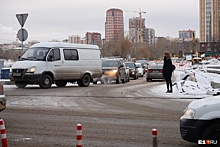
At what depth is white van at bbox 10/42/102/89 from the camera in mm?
18591

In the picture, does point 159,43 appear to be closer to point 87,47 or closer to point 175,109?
point 87,47

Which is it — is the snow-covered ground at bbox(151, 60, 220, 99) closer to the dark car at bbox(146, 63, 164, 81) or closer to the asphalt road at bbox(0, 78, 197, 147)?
the asphalt road at bbox(0, 78, 197, 147)

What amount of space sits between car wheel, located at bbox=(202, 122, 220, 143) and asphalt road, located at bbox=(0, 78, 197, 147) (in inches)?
36.6

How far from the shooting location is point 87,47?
22.0 meters

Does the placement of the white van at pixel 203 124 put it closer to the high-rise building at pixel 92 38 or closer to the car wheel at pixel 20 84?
the car wheel at pixel 20 84

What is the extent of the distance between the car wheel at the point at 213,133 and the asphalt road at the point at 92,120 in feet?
3.05

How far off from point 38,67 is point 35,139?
11.1 meters

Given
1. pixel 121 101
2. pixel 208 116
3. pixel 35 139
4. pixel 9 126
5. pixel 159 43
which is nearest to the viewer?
pixel 208 116

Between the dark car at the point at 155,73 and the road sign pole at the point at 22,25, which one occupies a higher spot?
the road sign pole at the point at 22,25

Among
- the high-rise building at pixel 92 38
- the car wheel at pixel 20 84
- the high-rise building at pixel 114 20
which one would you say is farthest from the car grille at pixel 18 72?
the high-rise building at pixel 114 20

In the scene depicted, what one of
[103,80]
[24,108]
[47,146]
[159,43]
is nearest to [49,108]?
[24,108]

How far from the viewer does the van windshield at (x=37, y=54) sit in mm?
19172

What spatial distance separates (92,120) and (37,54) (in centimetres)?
1013

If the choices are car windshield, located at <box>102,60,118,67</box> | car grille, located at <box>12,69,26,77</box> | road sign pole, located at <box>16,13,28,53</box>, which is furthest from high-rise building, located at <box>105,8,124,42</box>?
car grille, located at <box>12,69,26,77</box>
